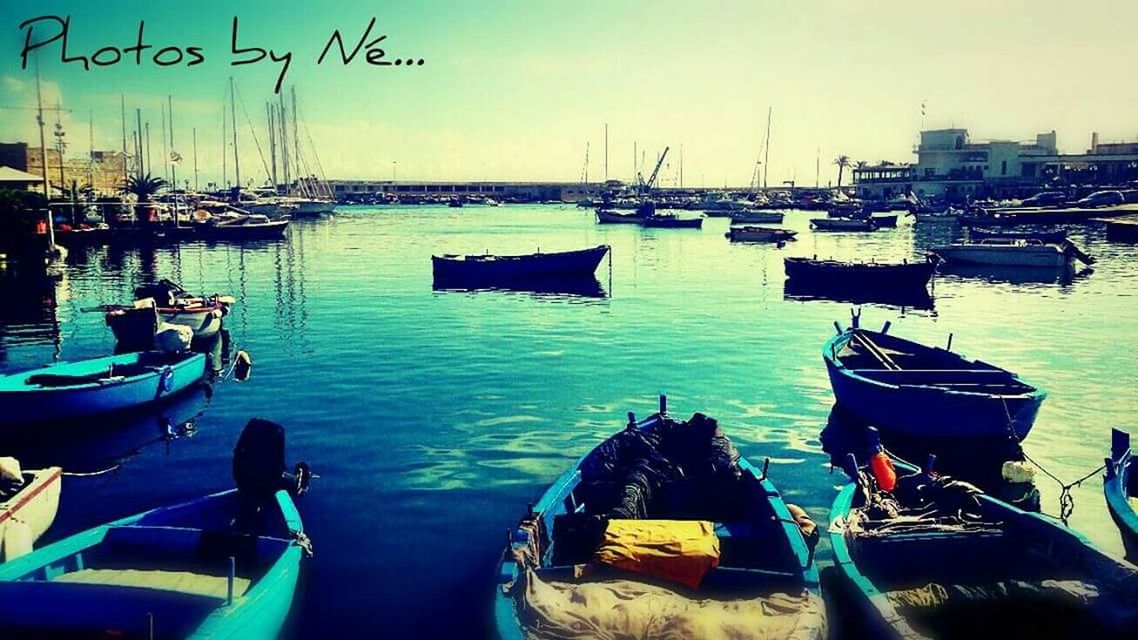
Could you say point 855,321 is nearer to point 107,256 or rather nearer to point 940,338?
point 940,338

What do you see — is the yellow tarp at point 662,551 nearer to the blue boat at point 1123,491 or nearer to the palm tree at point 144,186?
the blue boat at point 1123,491

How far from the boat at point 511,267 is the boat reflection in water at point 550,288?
0.45 m

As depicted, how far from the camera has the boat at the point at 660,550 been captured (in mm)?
9320

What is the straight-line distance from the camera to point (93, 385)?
2031 centimetres

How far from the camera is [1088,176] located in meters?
158

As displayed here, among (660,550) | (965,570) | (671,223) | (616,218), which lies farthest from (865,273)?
(616,218)

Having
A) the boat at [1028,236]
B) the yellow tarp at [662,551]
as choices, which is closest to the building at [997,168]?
the boat at [1028,236]

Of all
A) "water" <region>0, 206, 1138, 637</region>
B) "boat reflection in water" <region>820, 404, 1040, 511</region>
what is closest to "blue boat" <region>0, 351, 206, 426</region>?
"water" <region>0, 206, 1138, 637</region>

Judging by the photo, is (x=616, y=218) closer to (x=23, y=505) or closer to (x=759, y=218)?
(x=759, y=218)

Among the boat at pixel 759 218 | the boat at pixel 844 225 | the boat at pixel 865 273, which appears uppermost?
the boat at pixel 759 218

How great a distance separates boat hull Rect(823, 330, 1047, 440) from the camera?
61.2 ft

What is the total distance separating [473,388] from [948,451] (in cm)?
1330

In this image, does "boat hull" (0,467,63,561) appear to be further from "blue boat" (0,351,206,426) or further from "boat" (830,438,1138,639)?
"boat" (830,438,1138,639)

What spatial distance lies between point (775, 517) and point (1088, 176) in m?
178
